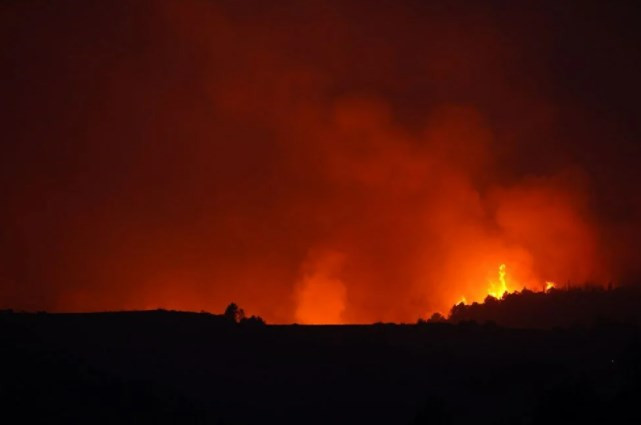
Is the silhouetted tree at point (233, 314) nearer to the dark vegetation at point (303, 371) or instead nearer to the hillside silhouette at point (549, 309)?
the dark vegetation at point (303, 371)

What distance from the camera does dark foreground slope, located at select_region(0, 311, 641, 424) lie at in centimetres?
6556

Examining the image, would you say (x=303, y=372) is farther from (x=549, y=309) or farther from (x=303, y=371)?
(x=549, y=309)

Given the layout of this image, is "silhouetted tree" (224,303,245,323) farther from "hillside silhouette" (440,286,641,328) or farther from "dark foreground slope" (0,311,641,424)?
"hillside silhouette" (440,286,641,328)

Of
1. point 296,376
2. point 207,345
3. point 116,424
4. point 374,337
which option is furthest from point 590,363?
point 116,424

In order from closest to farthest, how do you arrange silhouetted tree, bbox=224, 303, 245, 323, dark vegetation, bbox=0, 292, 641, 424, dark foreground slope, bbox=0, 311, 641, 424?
dark vegetation, bbox=0, 292, 641, 424 < dark foreground slope, bbox=0, 311, 641, 424 < silhouetted tree, bbox=224, 303, 245, 323

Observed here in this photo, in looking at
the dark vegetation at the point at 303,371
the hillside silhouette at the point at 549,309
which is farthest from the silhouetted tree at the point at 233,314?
the hillside silhouette at the point at 549,309

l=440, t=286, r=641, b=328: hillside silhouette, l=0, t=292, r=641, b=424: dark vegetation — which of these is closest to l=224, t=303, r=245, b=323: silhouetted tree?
l=0, t=292, r=641, b=424: dark vegetation

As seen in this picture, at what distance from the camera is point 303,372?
259 ft

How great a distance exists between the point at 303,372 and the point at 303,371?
0.14m

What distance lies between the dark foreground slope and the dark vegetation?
13cm

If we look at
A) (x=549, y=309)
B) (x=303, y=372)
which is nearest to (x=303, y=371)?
(x=303, y=372)

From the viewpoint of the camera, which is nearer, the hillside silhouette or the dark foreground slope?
the dark foreground slope

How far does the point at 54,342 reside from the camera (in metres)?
77.1

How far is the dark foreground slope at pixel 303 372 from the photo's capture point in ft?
215
